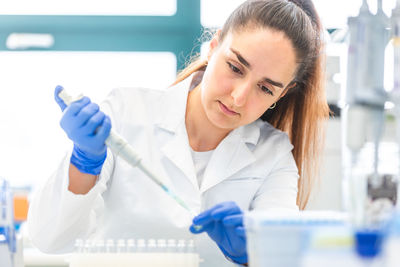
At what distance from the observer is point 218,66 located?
4.88 feet

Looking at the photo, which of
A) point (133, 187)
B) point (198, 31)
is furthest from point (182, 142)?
point (198, 31)

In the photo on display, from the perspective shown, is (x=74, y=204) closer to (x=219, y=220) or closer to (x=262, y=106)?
(x=219, y=220)

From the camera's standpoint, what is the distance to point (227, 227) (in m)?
1.23

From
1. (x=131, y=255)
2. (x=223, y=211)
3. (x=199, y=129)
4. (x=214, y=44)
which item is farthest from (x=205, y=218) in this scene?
(x=214, y=44)

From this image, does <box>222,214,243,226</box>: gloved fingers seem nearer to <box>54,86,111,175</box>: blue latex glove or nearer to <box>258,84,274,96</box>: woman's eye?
<box>54,86,111,175</box>: blue latex glove

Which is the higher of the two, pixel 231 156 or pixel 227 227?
pixel 231 156

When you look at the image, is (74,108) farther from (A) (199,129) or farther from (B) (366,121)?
(B) (366,121)

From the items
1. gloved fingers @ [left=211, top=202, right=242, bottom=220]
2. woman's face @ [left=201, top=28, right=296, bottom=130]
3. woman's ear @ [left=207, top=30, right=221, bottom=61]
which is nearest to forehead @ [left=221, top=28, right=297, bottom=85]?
woman's face @ [left=201, top=28, right=296, bottom=130]

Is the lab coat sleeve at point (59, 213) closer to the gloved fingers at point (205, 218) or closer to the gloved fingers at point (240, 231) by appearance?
the gloved fingers at point (205, 218)

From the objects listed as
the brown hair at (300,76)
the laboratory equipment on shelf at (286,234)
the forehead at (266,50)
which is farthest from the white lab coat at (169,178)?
the laboratory equipment on shelf at (286,234)

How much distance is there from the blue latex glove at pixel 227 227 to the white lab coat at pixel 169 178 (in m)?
0.13

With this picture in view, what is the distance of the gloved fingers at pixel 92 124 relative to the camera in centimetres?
119

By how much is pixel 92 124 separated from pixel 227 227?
420 mm

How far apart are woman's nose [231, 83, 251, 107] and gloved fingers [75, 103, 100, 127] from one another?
17.0 inches
